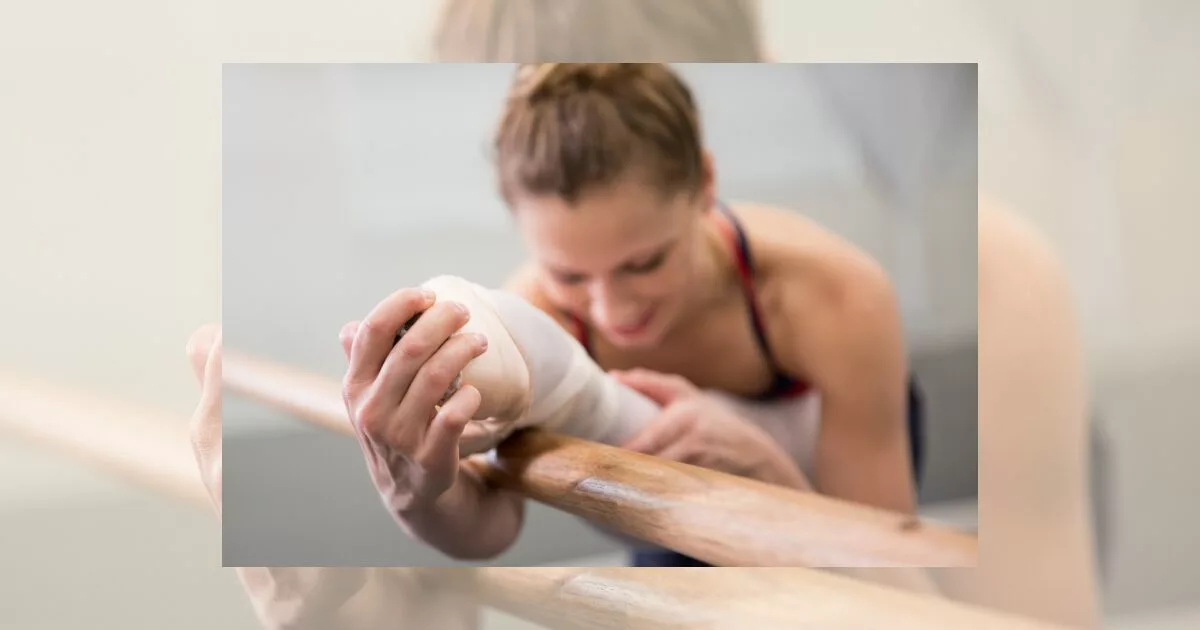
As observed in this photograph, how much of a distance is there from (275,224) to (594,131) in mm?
228

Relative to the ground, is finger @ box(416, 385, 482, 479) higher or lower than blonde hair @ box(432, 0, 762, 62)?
lower

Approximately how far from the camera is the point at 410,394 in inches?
28.3

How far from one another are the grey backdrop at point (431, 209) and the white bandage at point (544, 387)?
30 mm

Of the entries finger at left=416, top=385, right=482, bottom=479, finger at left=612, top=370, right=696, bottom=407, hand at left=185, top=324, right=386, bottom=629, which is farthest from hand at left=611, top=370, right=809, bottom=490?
hand at left=185, top=324, right=386, bottom=629

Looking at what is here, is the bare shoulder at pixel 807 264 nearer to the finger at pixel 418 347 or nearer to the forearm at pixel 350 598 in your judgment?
the finger at pixel 418 347

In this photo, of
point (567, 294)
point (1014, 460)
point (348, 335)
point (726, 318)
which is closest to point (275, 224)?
point (348, 335)

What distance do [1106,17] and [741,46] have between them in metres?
0.26

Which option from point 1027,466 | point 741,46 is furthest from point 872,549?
point 741,46

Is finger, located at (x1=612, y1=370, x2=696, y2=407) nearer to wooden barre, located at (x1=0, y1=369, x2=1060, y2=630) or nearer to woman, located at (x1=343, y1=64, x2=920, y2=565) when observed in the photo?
woman, located at (x1=343, y1=64, x2=920, y2=565)

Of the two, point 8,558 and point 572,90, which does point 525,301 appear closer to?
point 572,90

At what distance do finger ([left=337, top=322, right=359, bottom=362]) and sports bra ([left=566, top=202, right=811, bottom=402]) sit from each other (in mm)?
145

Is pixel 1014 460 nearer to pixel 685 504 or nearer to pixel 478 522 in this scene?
pixel 685 504

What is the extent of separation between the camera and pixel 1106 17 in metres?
0.76

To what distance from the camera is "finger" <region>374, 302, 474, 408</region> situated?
0.71 meters
